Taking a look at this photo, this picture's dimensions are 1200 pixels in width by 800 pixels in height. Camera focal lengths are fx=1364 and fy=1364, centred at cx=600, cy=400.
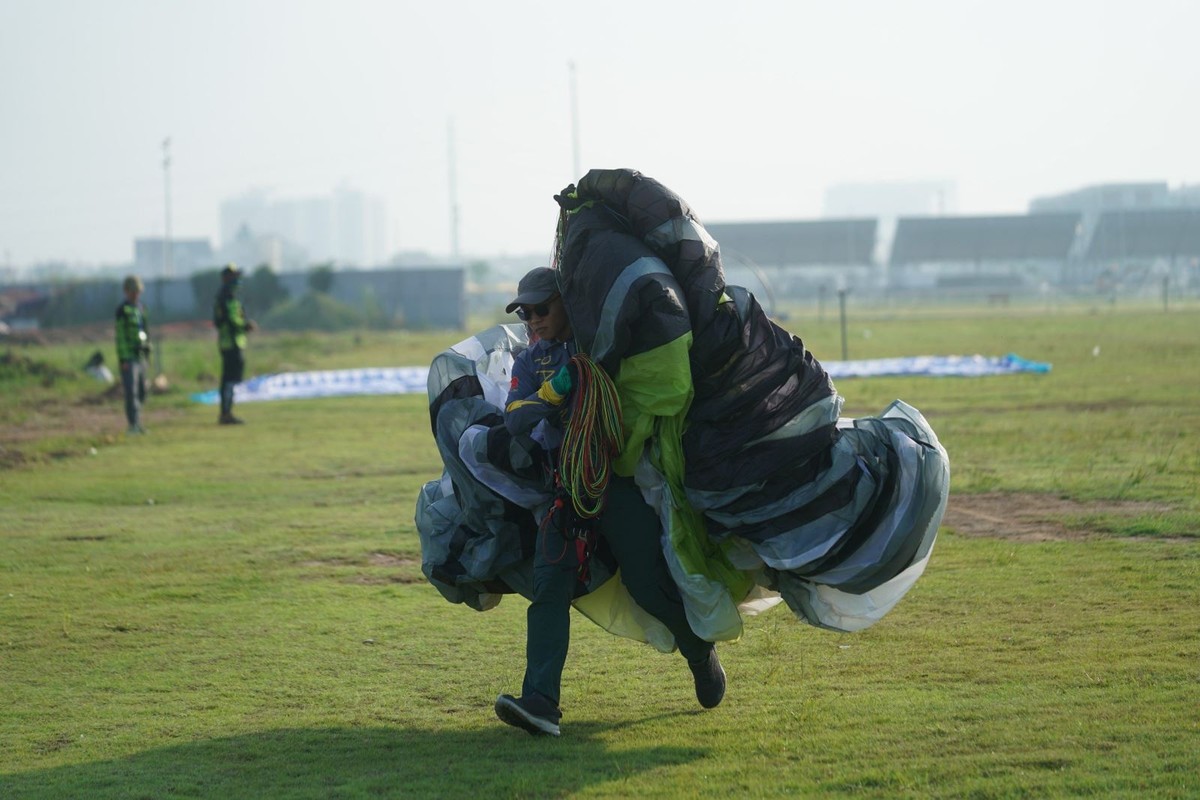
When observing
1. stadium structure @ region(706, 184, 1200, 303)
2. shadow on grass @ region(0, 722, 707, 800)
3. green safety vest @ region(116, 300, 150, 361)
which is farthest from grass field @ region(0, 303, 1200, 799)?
stadium structure @ region(706, 184, 1200, 303)

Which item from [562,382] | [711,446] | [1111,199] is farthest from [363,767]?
[1111,199]

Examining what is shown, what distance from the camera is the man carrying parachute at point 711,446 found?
170 inches

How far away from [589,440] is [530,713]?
0.89 metres

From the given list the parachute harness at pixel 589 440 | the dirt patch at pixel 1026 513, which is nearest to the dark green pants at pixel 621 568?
the parachute harness at pixel 589 440

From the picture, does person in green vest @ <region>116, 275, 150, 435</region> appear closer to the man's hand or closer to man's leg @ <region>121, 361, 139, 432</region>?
man's leg @ <region>121, 361, 139, 432</region>

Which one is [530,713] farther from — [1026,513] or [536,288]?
[1026,513]

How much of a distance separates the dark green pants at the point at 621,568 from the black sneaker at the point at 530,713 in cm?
5

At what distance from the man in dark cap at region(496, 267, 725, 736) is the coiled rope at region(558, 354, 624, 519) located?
7 centimetres

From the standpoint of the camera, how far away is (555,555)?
4.45 m

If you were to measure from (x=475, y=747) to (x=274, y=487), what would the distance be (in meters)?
6.89

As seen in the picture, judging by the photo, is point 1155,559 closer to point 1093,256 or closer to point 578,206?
point 578,206

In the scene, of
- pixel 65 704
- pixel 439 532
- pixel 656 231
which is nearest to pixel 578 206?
pixel 656 231

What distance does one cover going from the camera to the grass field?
402 centimetres

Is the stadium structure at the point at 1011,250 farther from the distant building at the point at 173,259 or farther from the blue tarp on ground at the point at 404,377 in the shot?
the distant building at the point at 173,259
